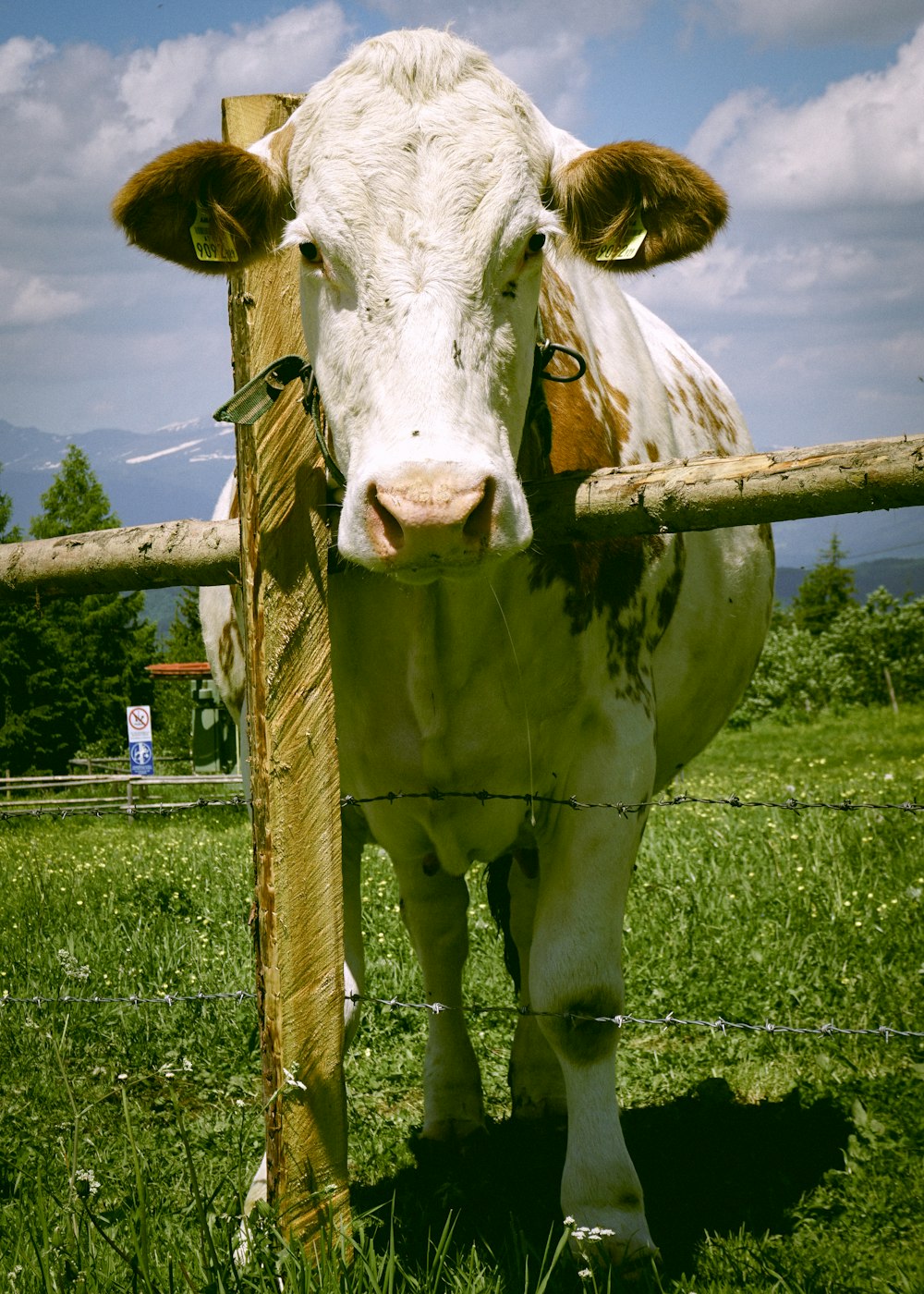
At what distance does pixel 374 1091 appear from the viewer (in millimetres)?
4465

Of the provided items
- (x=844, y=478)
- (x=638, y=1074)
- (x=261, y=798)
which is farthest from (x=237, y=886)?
(x=844, y=478)

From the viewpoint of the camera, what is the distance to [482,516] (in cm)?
215

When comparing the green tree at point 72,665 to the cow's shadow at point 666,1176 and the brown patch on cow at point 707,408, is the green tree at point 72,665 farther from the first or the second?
the cow's shadow at point 666,1176

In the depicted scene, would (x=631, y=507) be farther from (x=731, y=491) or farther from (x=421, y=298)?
(x=421, y=298)

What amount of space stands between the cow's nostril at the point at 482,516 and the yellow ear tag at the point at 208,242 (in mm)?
1255

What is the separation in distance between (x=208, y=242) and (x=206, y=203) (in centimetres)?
10

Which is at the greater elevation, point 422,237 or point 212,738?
point 422,237

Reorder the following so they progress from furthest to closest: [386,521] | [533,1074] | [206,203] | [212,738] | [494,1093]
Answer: [212,738] → [494,1093] → [533,1074] → [206,203] → [386,521]

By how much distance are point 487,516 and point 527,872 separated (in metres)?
2.31

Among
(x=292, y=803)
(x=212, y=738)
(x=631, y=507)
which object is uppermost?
(x=631, y=507)

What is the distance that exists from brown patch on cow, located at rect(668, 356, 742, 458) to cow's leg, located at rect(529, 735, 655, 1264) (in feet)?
5.93

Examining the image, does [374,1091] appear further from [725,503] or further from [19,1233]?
[725,503]

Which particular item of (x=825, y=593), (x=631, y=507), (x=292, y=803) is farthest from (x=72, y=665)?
(x=825, y=593)

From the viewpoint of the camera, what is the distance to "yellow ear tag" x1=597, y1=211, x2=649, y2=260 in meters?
3.05
